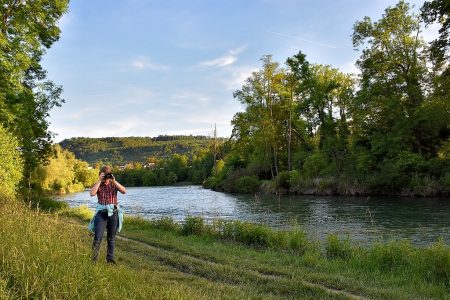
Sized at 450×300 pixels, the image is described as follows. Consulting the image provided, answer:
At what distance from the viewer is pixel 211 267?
342 inches

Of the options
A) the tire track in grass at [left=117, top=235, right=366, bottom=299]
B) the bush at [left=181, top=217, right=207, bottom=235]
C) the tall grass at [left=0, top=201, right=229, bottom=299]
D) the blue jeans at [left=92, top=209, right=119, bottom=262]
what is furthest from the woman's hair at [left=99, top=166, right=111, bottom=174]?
the bush at [left=181, top=217, right=207, bottom=235]

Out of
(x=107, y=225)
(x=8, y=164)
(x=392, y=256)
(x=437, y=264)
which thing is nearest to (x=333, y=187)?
(x=8, y=164)

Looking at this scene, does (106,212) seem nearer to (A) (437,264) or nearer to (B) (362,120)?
(A) (437,264)

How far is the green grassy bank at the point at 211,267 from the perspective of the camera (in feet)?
15.7

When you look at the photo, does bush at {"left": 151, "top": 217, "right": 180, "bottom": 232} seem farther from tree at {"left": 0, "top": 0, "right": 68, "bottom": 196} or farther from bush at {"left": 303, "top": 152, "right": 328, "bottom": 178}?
bush at {"left": 303, "top": 152, "right": 328, "bottom": 178}

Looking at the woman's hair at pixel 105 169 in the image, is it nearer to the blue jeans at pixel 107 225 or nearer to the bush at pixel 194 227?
the blue jeans at pixel 107 225

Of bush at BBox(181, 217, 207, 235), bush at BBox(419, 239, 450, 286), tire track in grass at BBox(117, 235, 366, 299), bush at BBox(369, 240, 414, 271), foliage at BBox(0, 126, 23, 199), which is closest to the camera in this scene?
tire track in grass at BBox(117, 235, 366, 299)

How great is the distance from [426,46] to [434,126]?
755cm

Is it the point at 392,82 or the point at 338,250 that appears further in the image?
the point at 392,82

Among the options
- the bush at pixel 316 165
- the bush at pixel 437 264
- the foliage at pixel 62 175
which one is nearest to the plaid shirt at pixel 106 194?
the bush at pixel 437 264

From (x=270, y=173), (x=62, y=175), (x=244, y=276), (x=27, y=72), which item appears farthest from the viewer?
(x=62, y=175)

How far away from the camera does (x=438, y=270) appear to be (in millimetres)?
8500

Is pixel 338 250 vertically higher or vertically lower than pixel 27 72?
lower

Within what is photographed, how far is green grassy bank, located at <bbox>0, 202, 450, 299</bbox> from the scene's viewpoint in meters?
4.79
